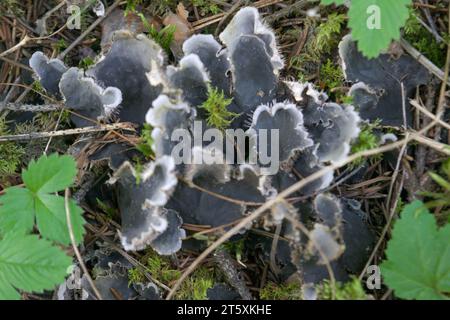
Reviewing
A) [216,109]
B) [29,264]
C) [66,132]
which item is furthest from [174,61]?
[29,264]

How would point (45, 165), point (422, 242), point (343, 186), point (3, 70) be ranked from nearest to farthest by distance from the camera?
point (422, 242)
point (45, 165)
point (343, 186)
point (3, 70)

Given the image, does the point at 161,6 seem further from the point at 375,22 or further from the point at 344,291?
the point at 344,291

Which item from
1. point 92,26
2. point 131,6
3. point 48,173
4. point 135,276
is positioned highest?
point 131,6

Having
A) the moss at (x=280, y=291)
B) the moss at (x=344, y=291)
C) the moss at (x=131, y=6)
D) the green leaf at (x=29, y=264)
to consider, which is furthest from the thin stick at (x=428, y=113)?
the green leaf at (x=29, y=264)

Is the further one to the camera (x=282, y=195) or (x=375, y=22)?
(x=375, y=22)
